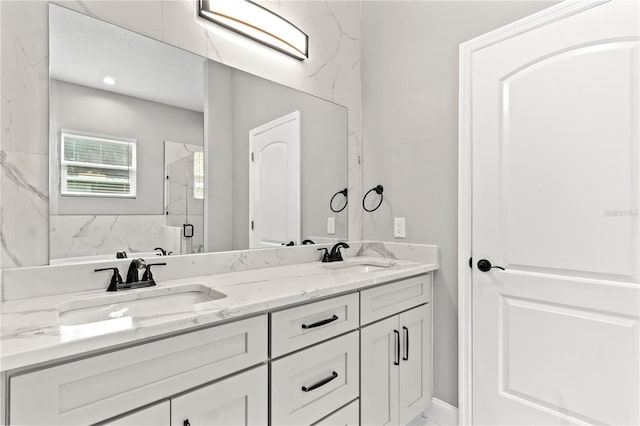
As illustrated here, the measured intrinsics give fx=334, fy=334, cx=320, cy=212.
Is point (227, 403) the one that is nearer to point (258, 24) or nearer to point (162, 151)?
point (162, 151)

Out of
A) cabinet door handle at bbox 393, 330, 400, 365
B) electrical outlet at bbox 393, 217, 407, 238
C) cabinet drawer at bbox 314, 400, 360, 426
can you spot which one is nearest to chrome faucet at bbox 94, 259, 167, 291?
cabinet drawer at bbox 314, 400, 360, 426

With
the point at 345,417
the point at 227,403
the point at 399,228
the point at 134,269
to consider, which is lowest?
the point at 345,417

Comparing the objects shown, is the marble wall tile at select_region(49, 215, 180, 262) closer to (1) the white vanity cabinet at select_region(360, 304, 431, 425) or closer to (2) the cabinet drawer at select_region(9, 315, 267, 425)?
(2) the cabinet drawer at select_region(9, 315, 267, 425)

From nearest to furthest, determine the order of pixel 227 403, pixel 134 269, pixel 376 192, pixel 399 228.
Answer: pixel 227 403, pixel 134 269, pixel 399 228, pixel 376 192

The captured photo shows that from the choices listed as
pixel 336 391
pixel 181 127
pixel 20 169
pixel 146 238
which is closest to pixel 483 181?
pixel 336 391

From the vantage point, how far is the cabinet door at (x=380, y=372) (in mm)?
1441

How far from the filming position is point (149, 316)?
0.90 meters

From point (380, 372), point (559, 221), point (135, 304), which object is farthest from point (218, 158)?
point (559, 221)

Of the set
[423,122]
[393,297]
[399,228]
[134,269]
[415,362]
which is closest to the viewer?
[134,269]

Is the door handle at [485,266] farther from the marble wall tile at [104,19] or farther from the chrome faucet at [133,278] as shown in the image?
the chrome faucet at [133,278]

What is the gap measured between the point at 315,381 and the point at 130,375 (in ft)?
2.15

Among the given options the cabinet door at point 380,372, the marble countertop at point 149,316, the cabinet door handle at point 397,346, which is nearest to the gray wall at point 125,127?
the marble countertop at point 149,316

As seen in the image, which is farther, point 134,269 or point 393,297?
point 393,297

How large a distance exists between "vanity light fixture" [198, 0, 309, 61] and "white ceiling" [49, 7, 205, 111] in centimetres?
23
